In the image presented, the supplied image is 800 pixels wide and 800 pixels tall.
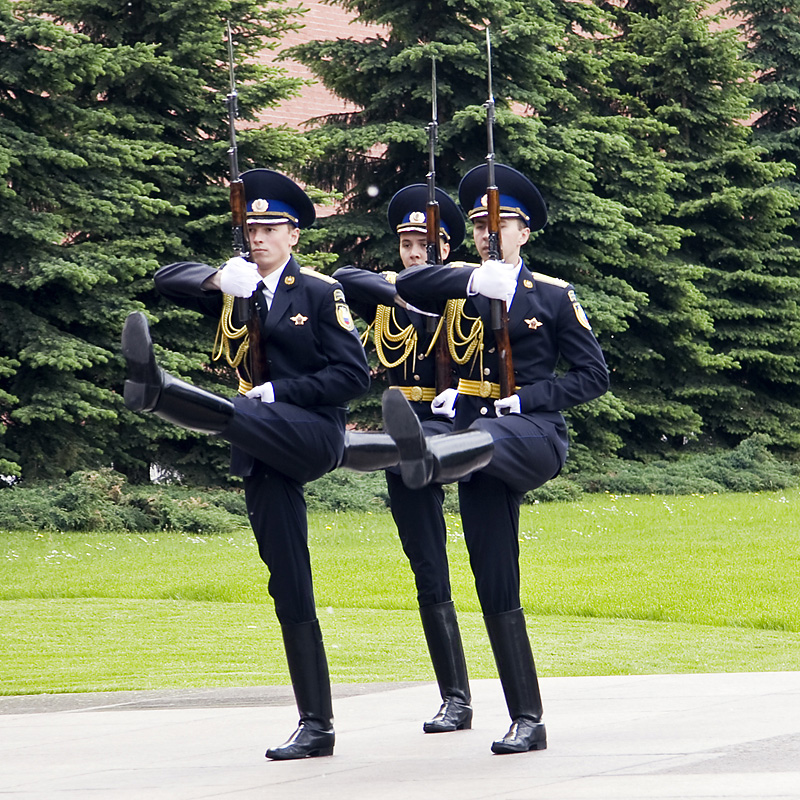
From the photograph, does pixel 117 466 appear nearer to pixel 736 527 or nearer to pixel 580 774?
pixel 736 527

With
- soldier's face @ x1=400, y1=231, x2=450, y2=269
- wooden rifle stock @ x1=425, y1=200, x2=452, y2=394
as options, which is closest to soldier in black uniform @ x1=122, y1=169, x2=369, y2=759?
wooden rifle stock @ x1=425, y1=200, x2=452, y2=394

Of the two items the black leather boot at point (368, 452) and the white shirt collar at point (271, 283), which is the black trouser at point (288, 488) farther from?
the white shirt collar at point (271, 283)

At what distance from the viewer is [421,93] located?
20312 millimetres

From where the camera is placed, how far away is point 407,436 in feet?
15.3

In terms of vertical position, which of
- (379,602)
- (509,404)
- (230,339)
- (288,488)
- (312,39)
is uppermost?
(312,39)

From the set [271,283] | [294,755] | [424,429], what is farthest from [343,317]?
[294,755]

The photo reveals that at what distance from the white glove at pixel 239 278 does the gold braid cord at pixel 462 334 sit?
832 mm

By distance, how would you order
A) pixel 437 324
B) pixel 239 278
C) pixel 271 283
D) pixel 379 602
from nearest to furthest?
pixel 239 278 < pixel 271 283 < pixel 437 324 < pixel 379 602

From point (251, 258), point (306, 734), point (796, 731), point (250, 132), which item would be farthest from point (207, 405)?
point (250, 132)

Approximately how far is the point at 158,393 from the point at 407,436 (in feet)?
2.70

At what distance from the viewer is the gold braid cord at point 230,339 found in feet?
17.1

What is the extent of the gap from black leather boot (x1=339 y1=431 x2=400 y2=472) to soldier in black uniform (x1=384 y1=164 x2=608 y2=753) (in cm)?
28

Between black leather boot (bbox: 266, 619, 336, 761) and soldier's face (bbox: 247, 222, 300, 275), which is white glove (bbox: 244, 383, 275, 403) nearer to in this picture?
soldier's face (bbox: 247, 222, 300, 275)

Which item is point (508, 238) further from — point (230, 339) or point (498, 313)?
point (230, 339)
